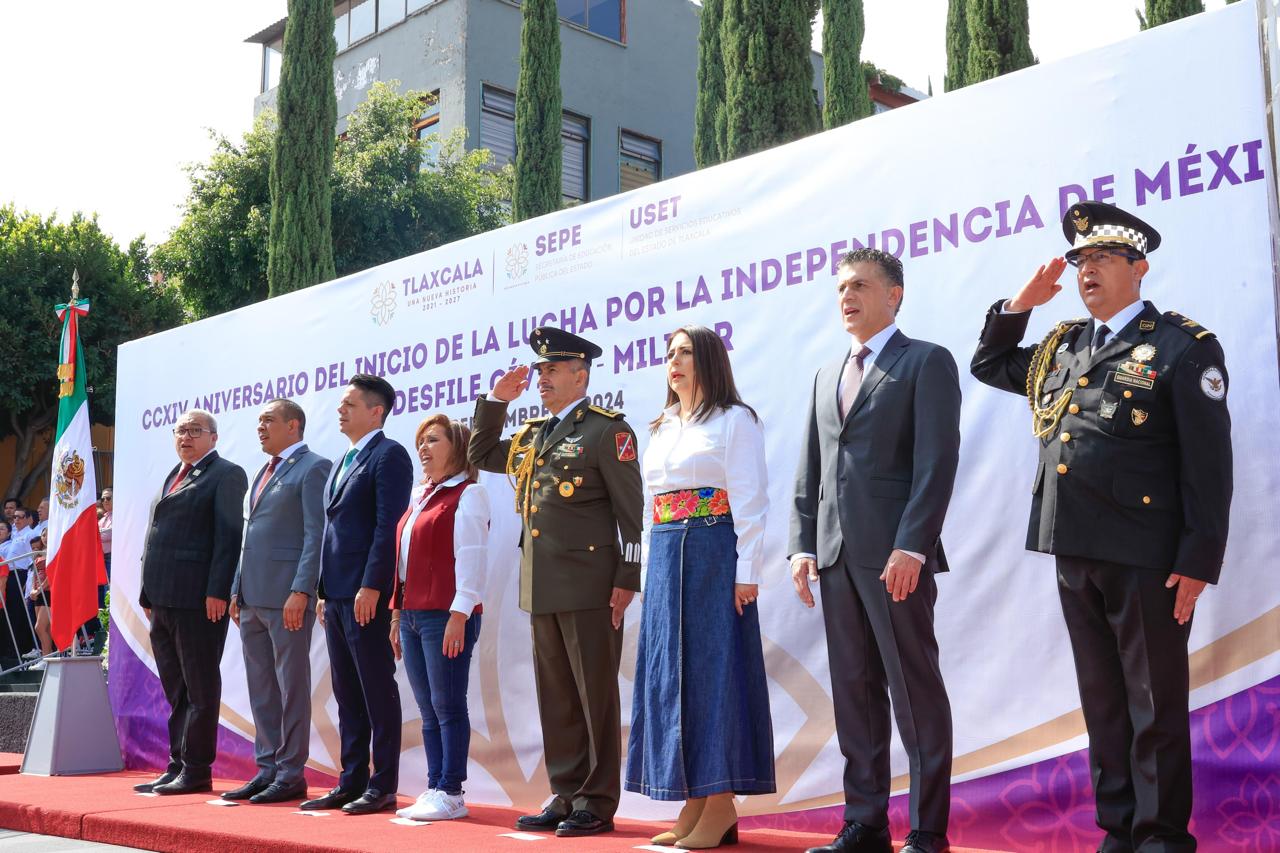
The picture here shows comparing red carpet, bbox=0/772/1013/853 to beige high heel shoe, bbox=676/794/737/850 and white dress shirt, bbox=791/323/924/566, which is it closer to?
beige high heel shoe, bbox=676/794/737/850

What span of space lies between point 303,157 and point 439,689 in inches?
403

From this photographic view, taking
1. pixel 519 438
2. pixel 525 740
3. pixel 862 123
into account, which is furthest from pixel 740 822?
pixel 862 123

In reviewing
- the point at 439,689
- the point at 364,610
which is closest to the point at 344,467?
the point at 364,610

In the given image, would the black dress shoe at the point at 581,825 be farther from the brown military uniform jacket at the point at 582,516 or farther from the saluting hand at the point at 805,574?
the saluting hand at the point at 805,574

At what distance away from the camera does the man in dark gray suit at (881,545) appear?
121 inches

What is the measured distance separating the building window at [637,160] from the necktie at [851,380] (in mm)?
16172

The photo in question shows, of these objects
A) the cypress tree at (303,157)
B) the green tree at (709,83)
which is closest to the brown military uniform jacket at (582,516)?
the cypress tree at (303,157)

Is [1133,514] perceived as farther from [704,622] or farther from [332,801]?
[332,801]

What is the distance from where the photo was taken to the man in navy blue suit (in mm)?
4668

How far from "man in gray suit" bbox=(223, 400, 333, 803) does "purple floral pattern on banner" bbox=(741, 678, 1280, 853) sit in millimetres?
2615

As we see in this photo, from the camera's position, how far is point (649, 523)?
381 centimetres

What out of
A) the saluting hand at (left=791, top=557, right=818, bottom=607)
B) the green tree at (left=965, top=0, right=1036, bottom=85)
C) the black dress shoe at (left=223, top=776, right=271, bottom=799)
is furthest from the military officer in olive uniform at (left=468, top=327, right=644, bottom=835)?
the green tree at (left=965, top=0, right=1036, bottom=85)

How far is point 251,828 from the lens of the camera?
4188mm

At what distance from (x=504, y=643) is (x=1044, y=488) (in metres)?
2.65
